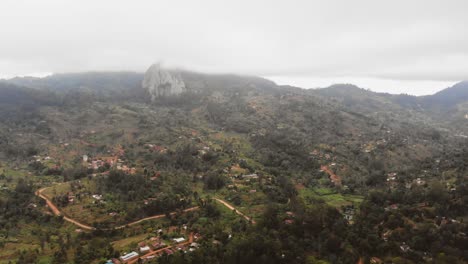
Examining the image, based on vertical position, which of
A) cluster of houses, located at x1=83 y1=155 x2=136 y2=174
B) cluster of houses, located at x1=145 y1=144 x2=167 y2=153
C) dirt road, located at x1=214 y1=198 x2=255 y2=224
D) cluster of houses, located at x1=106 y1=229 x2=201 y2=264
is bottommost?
dirt road, located at x1=214 y1=198 x2=255 y2=224

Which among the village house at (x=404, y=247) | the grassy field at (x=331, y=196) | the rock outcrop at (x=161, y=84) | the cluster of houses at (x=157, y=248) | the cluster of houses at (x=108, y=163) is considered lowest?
the grassy field at (x=331, y=196)

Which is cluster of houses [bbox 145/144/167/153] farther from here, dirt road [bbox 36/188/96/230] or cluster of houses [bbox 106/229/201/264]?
cluster of houses [bbox 106/229/201/264]

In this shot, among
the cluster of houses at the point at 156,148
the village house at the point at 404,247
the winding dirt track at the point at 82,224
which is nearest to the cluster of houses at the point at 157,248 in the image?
the winding dirt track at the point at 82,224

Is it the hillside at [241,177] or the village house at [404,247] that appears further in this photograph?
the hillside at [241,177]

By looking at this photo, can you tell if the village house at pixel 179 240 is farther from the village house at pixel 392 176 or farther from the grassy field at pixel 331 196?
the village house at pixel 392 176

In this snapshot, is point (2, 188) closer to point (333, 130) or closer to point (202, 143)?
point (202, 143)

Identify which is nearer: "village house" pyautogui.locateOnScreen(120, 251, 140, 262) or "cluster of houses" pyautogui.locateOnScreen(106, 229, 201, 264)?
"village house" pyautogui.locateOnScreen(120, 251, 140, 262)

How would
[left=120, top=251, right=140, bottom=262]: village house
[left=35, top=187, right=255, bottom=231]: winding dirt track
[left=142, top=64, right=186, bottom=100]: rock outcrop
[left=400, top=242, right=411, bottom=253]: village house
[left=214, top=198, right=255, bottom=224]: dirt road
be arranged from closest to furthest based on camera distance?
[left=120, top=251, right=140, bottom=262]: village house, [left=400, top=242, right=411, bottom=253]: village house, [left=35, top=187, right=255, bottom=231]: winding dirt track, [left=214, top=198, right=255, bottom=224]: dirt road, [left=142, top=64, right=186, bottom=100]: rock outcrop

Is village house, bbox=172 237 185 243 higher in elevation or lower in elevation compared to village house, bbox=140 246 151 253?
lower

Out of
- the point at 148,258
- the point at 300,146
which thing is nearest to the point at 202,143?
the point at 300,146

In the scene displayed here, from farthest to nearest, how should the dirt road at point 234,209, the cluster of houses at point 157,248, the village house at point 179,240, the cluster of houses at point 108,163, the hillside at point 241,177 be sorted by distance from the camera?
the cluster of houses at point 108,163, the dirt road at point 234,209, the village house at point 179,240, the hillside at point 241,177, the cluster of houses at point 157,248

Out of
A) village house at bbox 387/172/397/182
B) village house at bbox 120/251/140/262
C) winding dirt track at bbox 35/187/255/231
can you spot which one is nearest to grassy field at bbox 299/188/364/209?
village house at bbox 387/172/397/182

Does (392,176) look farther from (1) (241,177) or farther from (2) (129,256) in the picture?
(2) (129,256)
